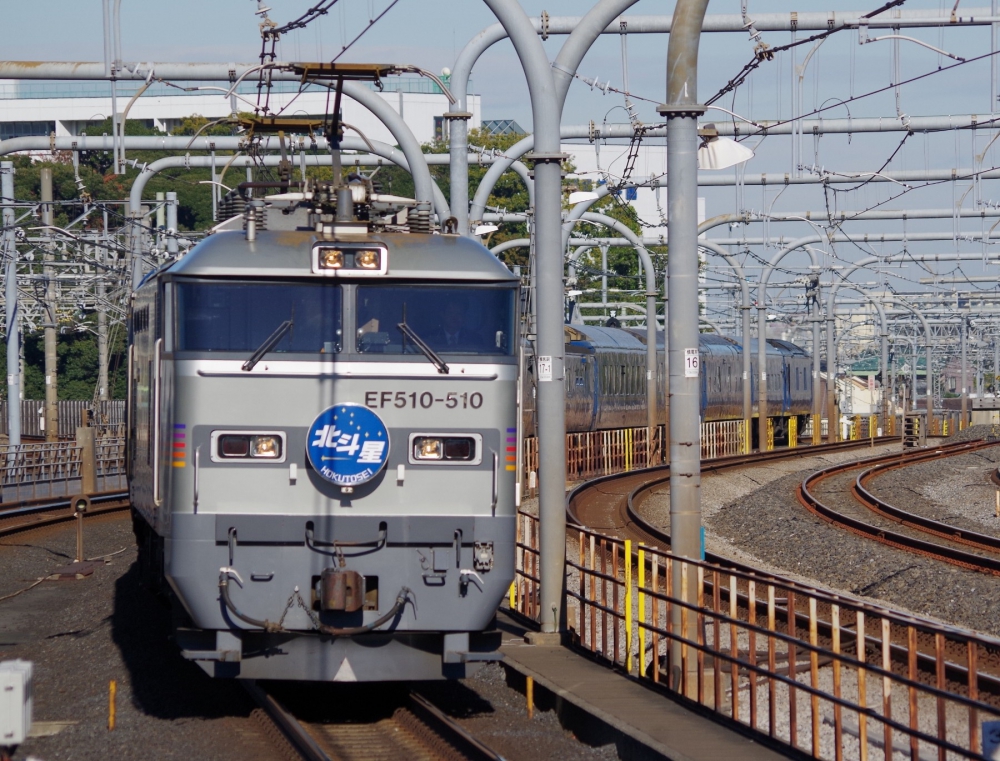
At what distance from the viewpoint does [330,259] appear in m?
9.76

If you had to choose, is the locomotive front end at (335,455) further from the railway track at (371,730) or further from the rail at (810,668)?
the rail at (810,668)

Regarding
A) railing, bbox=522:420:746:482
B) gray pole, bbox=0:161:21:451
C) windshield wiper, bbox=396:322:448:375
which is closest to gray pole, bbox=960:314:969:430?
railing, bbox=522:420:746:482

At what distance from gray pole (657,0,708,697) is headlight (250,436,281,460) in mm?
2833

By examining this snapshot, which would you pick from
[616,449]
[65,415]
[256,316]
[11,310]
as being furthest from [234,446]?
[65,415]

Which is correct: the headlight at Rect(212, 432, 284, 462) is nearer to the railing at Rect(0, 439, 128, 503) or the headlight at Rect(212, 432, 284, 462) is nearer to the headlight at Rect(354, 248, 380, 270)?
the headlight at Rect(354, 248, 380, 270)

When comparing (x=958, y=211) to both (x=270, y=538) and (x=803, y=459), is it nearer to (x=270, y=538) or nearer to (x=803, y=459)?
A: (x=803, y=459)

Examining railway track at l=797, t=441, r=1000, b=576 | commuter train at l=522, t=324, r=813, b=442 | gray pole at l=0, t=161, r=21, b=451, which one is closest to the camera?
railway track at l=797, t=441, r=1000, b=576

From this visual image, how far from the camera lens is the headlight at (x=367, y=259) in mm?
9797

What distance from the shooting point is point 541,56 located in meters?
11.9

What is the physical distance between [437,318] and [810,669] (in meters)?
3.46

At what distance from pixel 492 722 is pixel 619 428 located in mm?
30985

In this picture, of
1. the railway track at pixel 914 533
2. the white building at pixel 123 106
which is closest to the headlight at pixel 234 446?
the railway track at pixel 914 533

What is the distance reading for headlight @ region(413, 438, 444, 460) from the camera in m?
9.62

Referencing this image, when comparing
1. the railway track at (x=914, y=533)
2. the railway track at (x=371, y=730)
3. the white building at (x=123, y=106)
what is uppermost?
the white building at (x=123, y=106)
